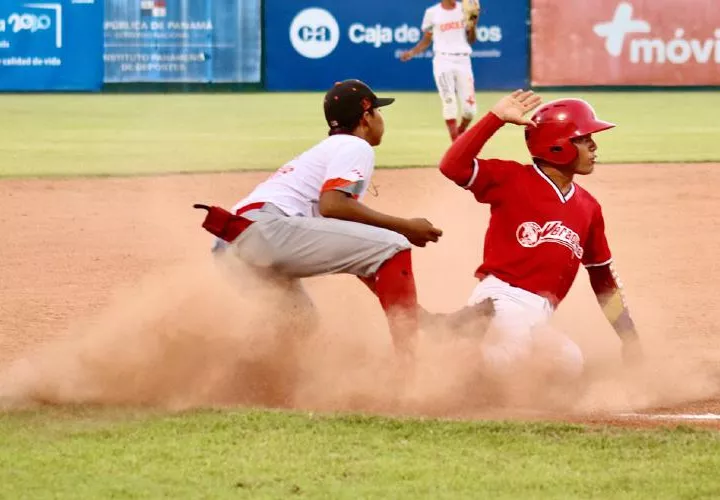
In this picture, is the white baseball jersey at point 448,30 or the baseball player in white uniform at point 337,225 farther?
the white baseball jersey at point 448,30

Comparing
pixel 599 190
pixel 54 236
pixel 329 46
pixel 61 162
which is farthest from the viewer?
pixel 329 46

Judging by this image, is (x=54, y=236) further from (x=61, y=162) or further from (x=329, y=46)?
(x=329, y=46)

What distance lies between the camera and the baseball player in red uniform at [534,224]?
562cm

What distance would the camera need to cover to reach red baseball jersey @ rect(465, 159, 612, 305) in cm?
566

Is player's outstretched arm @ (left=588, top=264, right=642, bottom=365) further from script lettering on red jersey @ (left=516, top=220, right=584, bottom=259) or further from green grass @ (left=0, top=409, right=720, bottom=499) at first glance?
green grass @ (left=0, top=409, right=720, bottom=499)

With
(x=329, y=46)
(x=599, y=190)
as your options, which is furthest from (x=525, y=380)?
(x=329, y=46)

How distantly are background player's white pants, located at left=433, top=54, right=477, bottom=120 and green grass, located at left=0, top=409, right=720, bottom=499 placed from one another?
1301 centimetres

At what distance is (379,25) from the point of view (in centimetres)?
2744

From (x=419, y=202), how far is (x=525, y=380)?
589cm

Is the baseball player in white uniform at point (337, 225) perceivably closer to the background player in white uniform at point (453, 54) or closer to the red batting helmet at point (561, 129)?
the red batting helmet at point (561, 129)

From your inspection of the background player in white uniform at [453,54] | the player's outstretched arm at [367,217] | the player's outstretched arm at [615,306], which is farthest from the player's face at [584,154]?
the background player in white uniform at [453,54]

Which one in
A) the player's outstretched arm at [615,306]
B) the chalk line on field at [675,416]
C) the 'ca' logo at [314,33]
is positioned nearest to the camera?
the chalk line on field at [675,416]

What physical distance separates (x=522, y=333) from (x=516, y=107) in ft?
2.85

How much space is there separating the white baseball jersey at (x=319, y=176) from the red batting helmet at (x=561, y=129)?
26.4 inches
